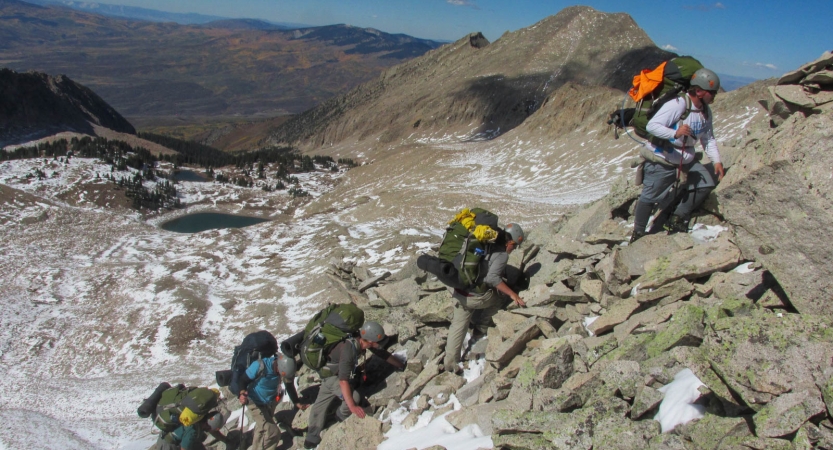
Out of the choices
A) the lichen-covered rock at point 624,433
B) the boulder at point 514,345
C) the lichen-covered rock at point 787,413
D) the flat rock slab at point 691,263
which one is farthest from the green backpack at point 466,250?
the lichen-covered rock at point 787,413

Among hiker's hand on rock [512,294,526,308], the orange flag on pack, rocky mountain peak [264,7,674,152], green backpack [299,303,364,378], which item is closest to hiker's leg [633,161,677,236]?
the orange flag on pack

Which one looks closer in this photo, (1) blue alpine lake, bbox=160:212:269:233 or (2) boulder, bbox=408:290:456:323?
(2) boulder, bbox=408:290:456:323

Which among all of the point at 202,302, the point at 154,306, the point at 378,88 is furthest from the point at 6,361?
the point at 378,88

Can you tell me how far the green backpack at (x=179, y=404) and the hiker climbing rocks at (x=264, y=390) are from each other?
64 cm

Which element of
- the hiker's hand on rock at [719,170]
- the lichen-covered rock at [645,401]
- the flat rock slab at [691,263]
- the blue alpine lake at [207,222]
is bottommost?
the blue alpine lake at [207,222]

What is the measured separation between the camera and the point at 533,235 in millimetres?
14367

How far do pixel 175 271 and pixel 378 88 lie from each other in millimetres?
121518

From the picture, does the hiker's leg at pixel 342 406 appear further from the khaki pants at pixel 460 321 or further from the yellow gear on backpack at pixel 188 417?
the yellow gear on backpack at pixel 188 417

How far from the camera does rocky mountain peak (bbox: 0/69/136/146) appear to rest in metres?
97.9

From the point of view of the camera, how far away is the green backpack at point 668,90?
316 inches

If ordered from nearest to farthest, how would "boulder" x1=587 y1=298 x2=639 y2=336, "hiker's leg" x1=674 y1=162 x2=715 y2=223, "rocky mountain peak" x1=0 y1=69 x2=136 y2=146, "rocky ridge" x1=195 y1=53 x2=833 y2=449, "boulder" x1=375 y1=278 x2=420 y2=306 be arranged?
"rocky ridge" x1=195 y1=53 x2=833 y2=449 → "boulder" x1=587 y1=298 x2=639 y2=336 → "hiker's leg" x1=674 y1=162 x2=715 y2=223 → "boulder" x1=375 y1=278 x2=420 y2=306 → "rocky mountain peak" x1=0 y1=69 x2=136 y2=146

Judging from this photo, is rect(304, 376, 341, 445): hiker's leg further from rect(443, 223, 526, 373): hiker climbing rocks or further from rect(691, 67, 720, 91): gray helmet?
rect(691, 67, 720, 91): gray helmet

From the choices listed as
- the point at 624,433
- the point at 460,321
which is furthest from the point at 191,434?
the point at 624,433

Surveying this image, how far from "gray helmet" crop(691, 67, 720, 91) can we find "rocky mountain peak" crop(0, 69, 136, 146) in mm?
118806
